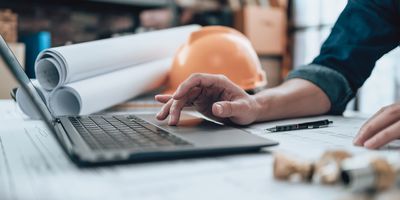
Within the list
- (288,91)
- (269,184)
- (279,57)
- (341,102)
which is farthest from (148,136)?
(279,57)

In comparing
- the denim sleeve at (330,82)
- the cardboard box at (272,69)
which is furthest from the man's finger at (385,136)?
the cardboard box at (272,69)

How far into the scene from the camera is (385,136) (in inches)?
21.5

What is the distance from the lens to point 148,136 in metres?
0.56

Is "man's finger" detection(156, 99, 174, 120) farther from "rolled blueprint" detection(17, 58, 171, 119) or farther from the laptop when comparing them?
"rolled blueprint" detection(17, 58, 171, 119)

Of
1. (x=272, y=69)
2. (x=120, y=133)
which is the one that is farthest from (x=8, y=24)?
(x=272, y=69)

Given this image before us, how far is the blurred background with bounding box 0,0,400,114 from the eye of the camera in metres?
3.01

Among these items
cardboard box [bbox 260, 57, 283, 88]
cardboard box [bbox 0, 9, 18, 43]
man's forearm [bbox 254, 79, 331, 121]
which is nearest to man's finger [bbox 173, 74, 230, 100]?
man's forearm [bbox 254, 79, 331, 121]

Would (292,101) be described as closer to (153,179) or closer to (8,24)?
(153,179)

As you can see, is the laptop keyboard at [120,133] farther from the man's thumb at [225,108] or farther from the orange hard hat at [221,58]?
the orange hard hat at [221,58]

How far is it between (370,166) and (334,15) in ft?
10.8

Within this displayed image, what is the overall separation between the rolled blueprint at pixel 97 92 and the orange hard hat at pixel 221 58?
0.10 m

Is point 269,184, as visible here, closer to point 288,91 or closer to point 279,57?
point 288,91

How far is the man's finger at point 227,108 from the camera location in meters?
0.71

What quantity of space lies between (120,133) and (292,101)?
0.48 meters
